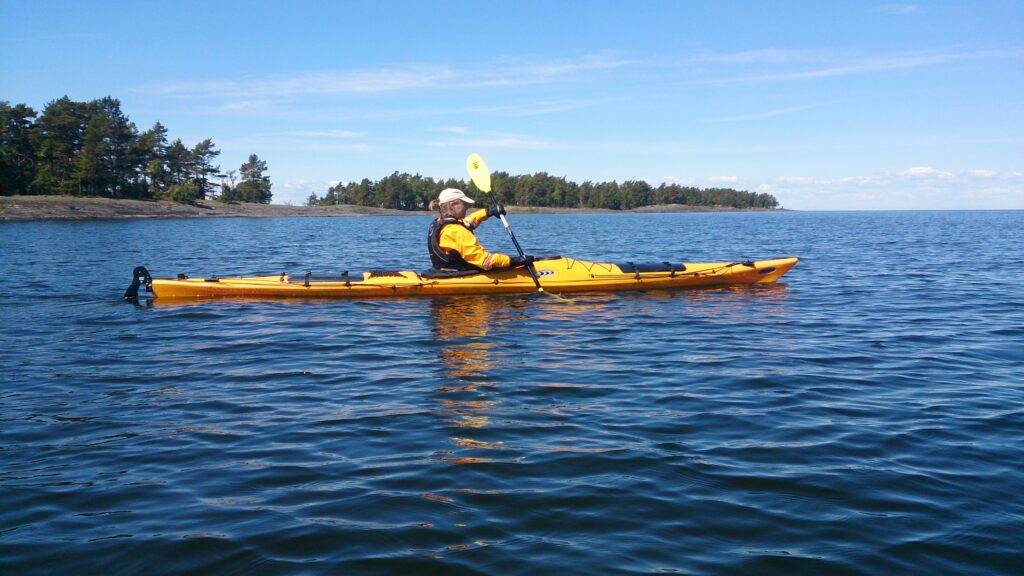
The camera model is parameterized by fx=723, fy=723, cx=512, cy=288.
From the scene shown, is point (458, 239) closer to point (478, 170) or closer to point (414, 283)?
point (414, 283)

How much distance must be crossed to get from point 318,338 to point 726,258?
1484cm

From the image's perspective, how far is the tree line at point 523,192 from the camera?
114812 mm

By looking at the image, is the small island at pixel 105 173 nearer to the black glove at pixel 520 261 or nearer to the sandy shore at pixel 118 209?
the sandy shore at pixel 118 209

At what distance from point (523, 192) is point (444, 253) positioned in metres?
117

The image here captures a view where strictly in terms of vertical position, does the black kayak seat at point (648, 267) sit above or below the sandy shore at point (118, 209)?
below

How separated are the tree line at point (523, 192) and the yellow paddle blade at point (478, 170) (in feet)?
326

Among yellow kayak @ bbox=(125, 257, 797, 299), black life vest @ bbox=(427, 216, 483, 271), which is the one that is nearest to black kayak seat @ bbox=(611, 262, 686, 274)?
yellow kayak @ bbox=(125, 257, 797, 299)

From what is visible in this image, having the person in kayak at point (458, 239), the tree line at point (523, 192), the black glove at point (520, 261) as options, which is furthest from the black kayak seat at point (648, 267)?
the tree line at point (523, 192)

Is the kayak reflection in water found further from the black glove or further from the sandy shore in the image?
the sandy shore

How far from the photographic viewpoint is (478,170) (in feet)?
45.5

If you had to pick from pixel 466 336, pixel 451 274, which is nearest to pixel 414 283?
pixel 451 274

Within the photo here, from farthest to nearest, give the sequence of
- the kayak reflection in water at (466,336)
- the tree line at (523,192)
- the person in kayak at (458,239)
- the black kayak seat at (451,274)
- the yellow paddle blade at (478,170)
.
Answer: the tree line at (523,192), the yellow paddle blade at (478,170), the black kayak seat at (451,274), the person in kayak at (458,239), the kayak reflection in water at (466,336)

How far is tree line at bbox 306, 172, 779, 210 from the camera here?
115 m

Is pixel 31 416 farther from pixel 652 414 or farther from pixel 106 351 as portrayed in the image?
pixel 652 414
